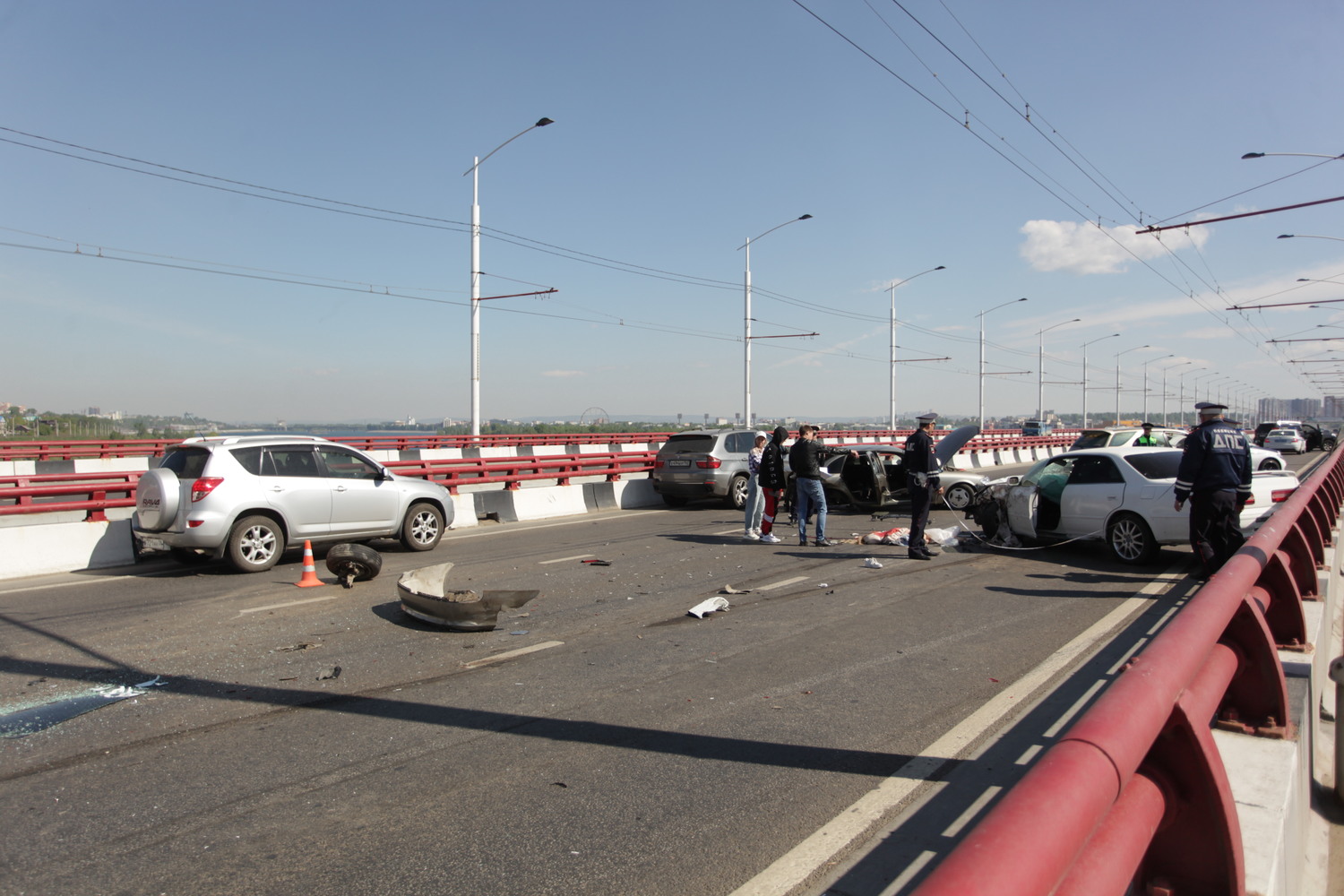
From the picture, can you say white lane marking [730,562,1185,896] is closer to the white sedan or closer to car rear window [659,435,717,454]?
the white sedan

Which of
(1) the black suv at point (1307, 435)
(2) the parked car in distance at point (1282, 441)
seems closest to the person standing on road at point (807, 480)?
(2) the parked car in distance at point (1282, 441)

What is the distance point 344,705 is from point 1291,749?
16.9 ft

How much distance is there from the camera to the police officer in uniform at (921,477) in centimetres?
1121

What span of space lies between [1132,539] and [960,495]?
22.1 feet

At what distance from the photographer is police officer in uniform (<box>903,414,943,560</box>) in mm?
11211

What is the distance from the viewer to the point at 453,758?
464 cm

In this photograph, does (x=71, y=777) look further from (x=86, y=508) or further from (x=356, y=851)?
(x=86, y=508)

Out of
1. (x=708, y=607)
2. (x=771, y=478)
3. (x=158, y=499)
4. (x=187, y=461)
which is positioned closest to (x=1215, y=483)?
(x=708, y=607)

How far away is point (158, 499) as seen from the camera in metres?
10.0

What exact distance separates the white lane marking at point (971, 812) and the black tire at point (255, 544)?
9.10 metres

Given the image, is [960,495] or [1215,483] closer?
[1215,483]

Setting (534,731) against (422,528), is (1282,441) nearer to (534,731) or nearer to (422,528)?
(422,528)

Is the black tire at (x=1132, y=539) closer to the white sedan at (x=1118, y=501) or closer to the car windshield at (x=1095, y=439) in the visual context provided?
the white sedan at (x=1118, y=501)

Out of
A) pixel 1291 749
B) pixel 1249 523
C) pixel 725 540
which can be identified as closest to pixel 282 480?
pixel 725 540
